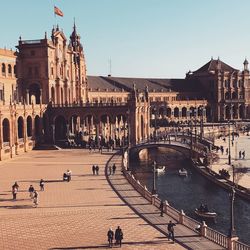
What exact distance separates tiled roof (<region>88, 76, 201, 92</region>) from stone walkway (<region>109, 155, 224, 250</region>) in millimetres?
85894

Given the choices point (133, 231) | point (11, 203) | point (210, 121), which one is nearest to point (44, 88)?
point (11, 203)

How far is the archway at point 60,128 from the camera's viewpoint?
307ft

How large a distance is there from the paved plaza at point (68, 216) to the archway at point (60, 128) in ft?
122

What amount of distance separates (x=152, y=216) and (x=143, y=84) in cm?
12183

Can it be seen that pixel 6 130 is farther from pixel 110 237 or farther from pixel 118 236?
pixel 118 236

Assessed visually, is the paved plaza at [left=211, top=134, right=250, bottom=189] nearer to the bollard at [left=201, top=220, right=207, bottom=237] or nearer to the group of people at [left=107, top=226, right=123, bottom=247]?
the bollard at [left=201, top=220, right=207, bottom=237]

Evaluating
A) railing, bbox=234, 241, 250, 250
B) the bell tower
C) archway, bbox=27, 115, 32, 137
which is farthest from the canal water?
the bell tower

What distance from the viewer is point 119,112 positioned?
8712 centimetres

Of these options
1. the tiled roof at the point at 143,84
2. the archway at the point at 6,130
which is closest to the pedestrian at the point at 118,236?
the archway at the point at 6,130

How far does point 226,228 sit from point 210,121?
119m

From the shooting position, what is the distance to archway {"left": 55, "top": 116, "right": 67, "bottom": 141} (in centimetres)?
9350

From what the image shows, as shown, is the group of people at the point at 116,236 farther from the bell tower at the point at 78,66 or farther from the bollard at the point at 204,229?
the bell tower at the point at 78,66

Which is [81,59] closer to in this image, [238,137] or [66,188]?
[238,137]

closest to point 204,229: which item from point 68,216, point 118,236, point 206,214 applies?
point 118,236
